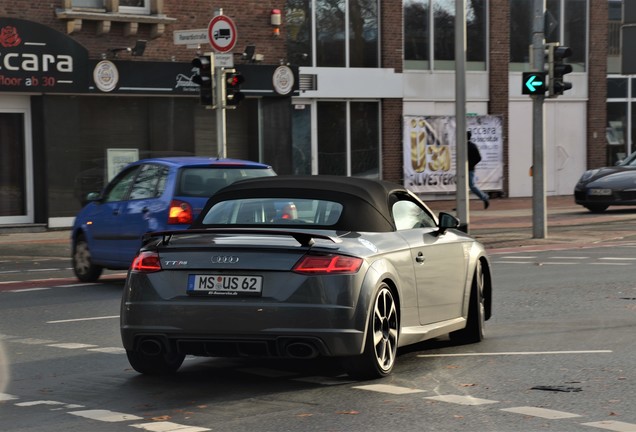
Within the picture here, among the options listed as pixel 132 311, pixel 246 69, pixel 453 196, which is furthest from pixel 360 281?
pixel 453 196

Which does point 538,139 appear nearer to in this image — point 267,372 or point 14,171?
point 14,171

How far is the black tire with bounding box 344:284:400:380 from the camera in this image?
330 inches

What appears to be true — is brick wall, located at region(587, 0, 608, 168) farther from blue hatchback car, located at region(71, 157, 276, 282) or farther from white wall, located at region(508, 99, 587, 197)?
blue hatchback car, located at region(71, 157, 276, 282)

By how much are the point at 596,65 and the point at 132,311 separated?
34.4 metres

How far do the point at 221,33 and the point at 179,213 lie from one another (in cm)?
770

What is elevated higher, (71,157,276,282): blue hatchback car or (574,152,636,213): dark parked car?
(71,157,276,282): blue hatchback car

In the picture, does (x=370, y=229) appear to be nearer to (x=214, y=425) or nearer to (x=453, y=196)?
(x=214, y=425)

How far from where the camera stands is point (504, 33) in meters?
38.7

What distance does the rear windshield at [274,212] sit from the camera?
29.7ft

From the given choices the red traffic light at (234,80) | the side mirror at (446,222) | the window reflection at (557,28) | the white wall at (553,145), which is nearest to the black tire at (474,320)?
the side mirror at (446,222)

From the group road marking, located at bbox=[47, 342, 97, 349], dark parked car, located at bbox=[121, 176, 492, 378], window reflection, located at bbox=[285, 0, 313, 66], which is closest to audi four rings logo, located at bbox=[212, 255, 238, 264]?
dark parked car, located at bbox=[121, 176, 492, 378]

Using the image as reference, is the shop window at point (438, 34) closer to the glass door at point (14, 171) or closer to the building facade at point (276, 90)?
the building facade at point (276, 90)

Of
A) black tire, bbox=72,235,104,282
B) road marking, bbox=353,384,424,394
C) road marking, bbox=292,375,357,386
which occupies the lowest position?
black tire, bbox=72,235,104,282

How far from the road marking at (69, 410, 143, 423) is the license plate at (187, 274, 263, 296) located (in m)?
1.13
